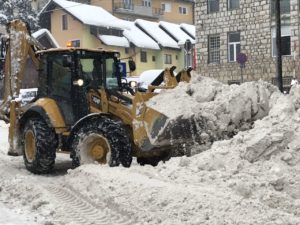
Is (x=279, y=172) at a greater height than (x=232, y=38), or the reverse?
(x=232, y=38)

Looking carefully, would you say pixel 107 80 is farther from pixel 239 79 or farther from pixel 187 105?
pixel 239 79

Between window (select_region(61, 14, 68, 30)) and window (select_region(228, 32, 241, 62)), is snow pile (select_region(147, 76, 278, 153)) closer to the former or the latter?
window (select_region(228, 32, 241, 62))

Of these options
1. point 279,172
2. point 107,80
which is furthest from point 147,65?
point 279,172

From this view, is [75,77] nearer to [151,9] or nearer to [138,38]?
[138,38]

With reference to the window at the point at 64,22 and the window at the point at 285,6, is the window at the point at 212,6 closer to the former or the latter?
the window at the point at 285,6

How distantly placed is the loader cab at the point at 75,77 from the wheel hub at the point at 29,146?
78cm

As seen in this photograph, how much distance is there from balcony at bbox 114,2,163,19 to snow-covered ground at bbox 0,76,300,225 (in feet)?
159

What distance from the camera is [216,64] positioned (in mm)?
30391

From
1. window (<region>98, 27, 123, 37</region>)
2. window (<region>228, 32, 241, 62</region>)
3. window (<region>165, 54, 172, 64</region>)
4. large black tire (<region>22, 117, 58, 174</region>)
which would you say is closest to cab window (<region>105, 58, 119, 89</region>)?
large black tire (<region>22, 117, 58, 174</region>)

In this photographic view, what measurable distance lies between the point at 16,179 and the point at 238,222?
14.0 ft

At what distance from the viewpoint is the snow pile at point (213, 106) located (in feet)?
27.8

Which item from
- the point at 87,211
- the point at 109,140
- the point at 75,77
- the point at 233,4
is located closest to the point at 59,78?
the point at 75,77

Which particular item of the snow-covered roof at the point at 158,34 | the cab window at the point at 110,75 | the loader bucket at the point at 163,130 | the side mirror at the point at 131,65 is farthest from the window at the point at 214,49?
the loader bucket at the point at 163,130

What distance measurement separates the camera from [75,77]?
9.64 meters
